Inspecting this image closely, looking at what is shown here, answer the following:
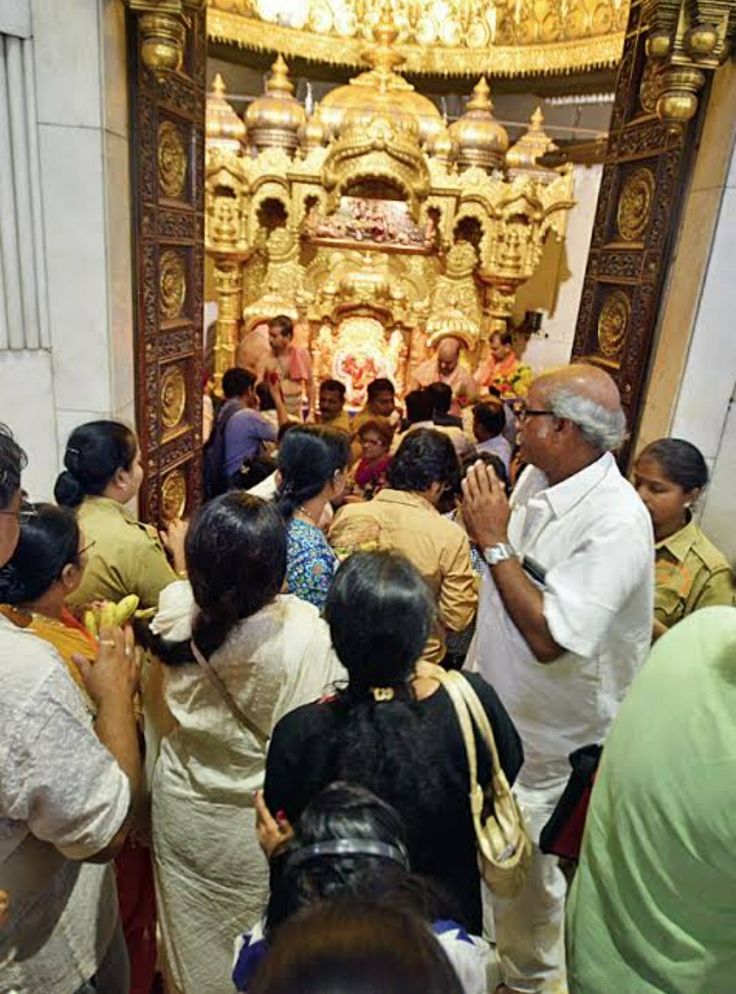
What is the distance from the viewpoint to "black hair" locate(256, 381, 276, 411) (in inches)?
227

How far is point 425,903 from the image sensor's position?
2.82ft

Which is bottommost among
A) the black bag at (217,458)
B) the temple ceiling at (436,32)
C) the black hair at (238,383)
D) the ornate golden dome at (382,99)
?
the black bag at (217,458)

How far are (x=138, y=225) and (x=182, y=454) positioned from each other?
4.36 feet

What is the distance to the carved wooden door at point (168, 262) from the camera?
310 cm

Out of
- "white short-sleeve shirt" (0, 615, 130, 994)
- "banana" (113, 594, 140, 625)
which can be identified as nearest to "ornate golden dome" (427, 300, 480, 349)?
"banana" (113, 594, 140, 625)

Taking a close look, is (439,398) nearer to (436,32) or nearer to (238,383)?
(238,383)

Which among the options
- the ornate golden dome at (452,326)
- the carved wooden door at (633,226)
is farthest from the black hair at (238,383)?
the ornate golden dome at (452,326)

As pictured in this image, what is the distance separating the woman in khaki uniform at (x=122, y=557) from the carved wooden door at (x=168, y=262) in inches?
43.0

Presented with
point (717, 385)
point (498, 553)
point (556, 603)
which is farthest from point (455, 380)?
point (556, 603)

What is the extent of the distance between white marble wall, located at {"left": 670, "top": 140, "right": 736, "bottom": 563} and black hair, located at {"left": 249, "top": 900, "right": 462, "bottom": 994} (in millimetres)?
2933

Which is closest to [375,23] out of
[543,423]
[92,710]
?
[543,423]

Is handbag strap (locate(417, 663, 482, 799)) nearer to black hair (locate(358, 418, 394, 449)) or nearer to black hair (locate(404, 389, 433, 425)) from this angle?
black hair (locate(358, 418, 394, 449))

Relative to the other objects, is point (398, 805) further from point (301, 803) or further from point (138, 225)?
point (138, 225)

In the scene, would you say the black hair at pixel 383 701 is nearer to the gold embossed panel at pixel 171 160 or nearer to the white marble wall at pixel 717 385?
the white marble wall at pixel 717 385
